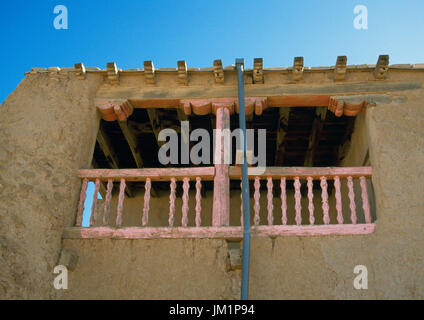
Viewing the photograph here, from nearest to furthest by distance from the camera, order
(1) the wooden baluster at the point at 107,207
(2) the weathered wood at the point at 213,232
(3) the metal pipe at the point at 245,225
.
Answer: (3) the metal pipe at the point at 245,225
(2) the weathered wood at the point at 213,232
(1) the wooden baluster at the point at 107,207

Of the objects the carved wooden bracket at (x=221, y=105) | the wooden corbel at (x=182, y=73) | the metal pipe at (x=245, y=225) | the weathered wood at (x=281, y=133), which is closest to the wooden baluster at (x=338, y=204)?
the metal pipe at (x=245, y=225)

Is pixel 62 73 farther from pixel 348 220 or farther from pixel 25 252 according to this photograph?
pixel 348 220

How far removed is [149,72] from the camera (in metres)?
6.75

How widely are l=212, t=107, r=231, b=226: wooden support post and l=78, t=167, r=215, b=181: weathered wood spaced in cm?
13

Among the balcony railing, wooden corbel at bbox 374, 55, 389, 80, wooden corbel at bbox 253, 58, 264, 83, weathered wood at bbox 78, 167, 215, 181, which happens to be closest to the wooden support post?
the balcony railing

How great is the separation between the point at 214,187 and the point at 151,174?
0.82 metres

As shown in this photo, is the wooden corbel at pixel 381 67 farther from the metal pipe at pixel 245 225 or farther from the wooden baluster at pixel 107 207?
the wooden baluster at pixel 107 207

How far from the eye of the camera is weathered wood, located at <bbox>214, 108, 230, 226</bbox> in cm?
570

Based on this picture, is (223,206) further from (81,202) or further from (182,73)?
(182,73)

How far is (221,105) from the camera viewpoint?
21.7ft

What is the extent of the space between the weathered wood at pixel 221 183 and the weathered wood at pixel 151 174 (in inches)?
4.9

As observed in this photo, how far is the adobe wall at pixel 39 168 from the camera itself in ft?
17.2

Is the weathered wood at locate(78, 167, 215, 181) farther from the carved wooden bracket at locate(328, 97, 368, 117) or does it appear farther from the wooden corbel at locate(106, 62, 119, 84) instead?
the carved wooden bracket at locate(328, 97, 368, 117)
